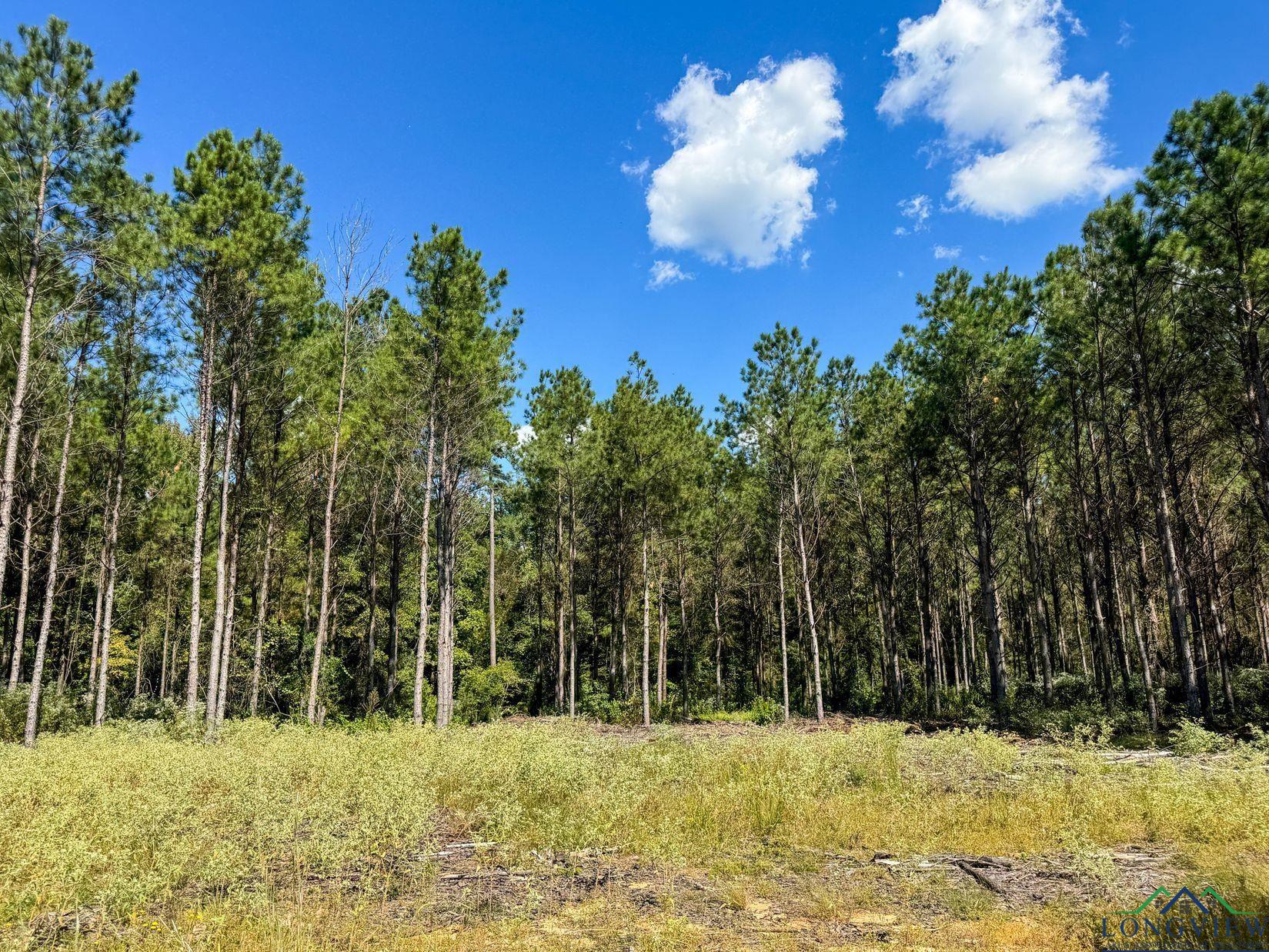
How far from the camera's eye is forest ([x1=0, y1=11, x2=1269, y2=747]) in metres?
12.9

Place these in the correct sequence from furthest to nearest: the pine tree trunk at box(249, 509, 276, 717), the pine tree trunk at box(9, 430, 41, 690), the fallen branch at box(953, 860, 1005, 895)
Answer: the pine tree trunk at box(249, 509, 276, 717)
the pine tree trunk at box(9, 430, 41, 690)
the fallen branch at box(953, 860, 1005, 895)

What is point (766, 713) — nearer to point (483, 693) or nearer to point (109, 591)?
point (483, 693)

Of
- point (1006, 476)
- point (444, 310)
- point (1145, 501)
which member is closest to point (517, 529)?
point (444, 310)

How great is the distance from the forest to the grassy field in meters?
4.68

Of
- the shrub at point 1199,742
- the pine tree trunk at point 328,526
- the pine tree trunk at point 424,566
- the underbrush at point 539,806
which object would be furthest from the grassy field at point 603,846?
the pine tree trunk at point 328,526

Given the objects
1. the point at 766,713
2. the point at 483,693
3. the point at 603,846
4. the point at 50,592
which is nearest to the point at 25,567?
the point at 50,592

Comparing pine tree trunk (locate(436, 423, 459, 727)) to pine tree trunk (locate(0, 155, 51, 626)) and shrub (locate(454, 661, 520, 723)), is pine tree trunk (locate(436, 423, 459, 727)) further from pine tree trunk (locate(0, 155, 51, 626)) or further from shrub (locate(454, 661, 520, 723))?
pine tree trunk (locate(0, 155, 51, 626))

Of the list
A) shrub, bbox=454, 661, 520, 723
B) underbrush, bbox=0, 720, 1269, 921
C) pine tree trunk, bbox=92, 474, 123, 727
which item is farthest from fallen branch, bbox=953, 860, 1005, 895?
pine tree trunk, bbox=92, 474, 123, 727

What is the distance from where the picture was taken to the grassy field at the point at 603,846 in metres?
4.57

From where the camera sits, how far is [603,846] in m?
6.86

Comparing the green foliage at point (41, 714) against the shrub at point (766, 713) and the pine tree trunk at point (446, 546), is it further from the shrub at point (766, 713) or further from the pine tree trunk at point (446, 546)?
the shrub at point (766, 713)

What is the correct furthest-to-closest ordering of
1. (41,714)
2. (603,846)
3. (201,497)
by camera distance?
(41,714) < (201,497) < (603,846)

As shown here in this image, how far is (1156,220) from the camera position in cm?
1355

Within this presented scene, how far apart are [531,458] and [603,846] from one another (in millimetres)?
18501
